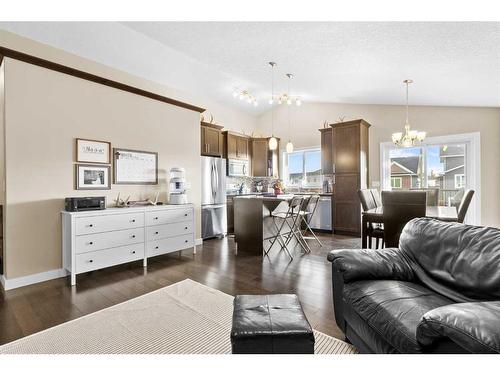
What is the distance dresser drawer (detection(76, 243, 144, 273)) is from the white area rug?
98 centimetres

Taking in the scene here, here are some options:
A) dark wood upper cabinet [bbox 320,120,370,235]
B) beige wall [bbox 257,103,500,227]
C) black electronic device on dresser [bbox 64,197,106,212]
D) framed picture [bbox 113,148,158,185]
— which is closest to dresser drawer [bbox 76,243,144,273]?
black electronic device on dresser [bbox 64,197,106,212]

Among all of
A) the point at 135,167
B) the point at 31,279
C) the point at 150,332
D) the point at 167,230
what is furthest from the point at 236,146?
the point at 150,332

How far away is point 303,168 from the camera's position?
7.08 metres

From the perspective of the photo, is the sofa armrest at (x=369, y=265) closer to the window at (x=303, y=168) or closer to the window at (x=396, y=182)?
the window at (x=396, y=182)

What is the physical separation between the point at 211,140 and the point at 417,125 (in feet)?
14.6

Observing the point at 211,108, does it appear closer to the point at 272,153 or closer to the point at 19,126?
the point at 272,153

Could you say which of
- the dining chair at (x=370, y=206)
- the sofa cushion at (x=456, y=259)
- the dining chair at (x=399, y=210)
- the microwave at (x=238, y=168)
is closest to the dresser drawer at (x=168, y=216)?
the microwave at (x=238, y=168)

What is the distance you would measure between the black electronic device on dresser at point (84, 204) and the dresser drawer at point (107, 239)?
0.36 m

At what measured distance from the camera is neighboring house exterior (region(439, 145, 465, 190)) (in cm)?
496

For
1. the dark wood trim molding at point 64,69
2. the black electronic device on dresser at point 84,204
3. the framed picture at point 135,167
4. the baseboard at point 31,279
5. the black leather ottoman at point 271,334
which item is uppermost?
the dark wood trim molding at point 64,69

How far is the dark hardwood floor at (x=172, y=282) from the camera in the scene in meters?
2.15

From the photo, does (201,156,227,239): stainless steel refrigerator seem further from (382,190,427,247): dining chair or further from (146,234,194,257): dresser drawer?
(382,190,427,247): dining chair

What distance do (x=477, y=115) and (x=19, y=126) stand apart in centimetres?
713

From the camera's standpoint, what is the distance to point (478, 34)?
2385 millimetres
